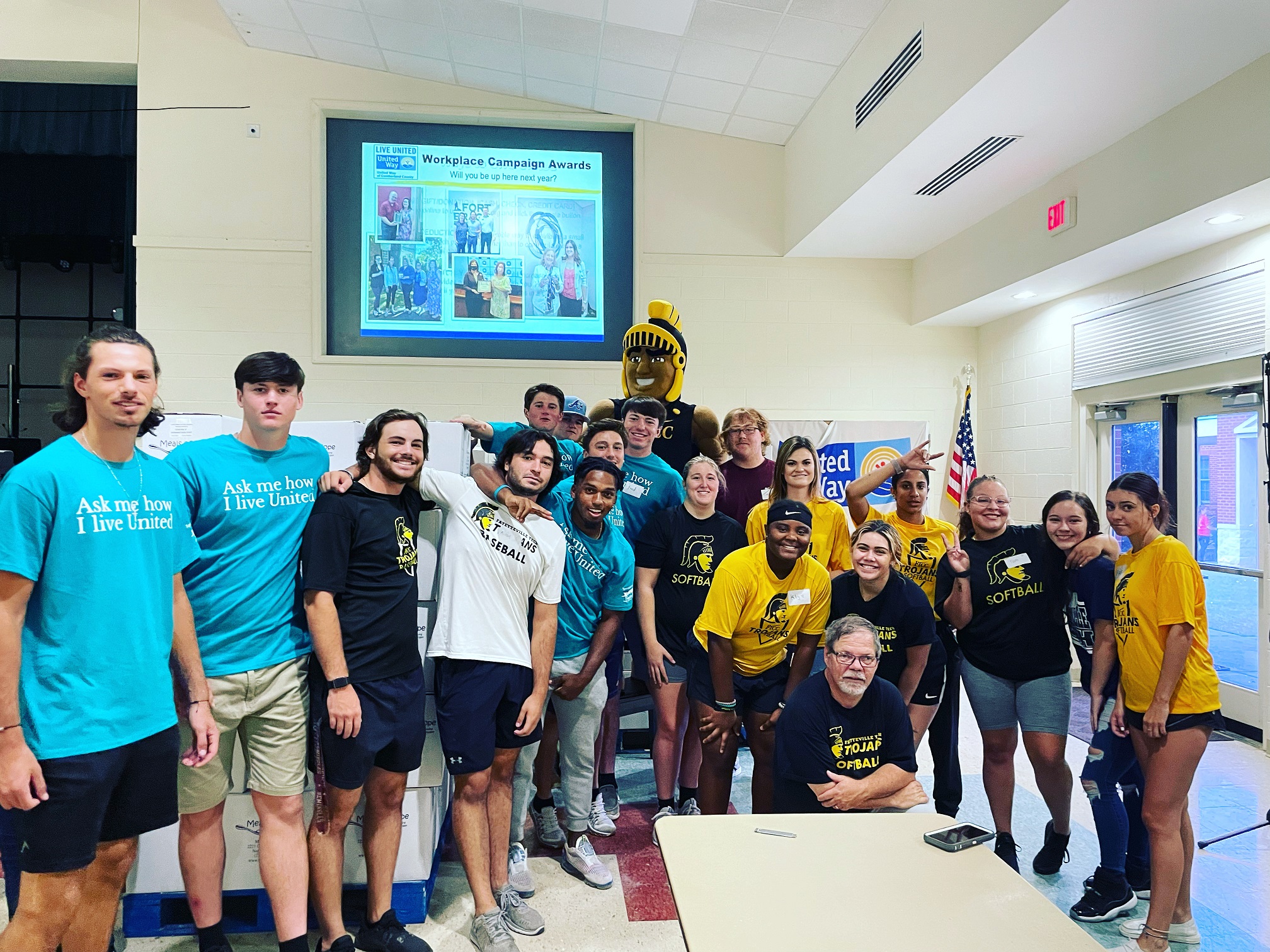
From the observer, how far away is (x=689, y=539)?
3035mm

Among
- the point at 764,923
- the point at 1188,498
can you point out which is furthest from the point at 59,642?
the point at 1188,498

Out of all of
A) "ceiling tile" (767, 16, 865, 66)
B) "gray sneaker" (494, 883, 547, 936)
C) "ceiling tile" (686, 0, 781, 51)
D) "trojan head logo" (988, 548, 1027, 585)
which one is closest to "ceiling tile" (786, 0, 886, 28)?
"ceiling tile" (767, 16, 865, 66)

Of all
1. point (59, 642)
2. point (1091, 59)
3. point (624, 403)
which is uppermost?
point (1091, 59)

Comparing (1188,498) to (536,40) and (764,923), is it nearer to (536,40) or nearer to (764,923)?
(764,923)

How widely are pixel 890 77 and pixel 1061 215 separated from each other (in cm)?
126

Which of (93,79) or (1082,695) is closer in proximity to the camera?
(1082,695)

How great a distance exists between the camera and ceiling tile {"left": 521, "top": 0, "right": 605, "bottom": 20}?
4.76 meters

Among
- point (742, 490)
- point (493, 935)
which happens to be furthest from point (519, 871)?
point (742, 490)

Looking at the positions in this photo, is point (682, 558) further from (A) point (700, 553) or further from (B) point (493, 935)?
(B) point (493, 935)

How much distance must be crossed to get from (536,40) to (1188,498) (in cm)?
492

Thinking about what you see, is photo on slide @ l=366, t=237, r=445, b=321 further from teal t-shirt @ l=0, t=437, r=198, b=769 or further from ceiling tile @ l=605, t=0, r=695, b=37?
teal t-shirt @ l=0, t=437, r=198, b=769

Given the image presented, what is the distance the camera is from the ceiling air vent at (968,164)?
4.20 meters

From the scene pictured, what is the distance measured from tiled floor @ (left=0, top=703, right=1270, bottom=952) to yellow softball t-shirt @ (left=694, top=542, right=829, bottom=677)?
846 millimetres

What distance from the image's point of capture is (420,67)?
227 inches
